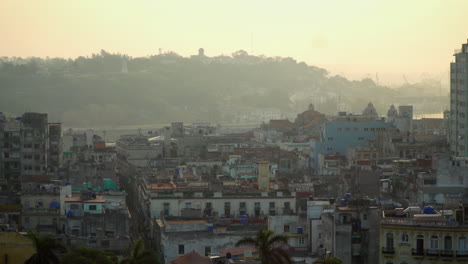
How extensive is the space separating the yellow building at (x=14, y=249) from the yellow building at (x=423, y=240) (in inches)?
364

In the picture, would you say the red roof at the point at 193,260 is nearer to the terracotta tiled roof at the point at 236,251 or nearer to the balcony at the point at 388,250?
the terracotta tiled roof at the point at 236,251

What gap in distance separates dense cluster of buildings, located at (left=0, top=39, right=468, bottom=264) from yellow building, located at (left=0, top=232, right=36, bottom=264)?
1.12ft

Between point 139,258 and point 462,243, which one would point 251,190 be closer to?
point 139,258

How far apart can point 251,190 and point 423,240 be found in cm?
1983

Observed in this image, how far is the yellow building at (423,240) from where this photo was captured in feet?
107

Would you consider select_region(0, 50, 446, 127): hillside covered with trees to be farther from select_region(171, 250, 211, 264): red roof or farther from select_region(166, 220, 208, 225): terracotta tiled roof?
select_region(171, 250, 211, 264): red roof

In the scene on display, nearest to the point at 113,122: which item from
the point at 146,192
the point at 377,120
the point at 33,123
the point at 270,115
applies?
the point at 270,115

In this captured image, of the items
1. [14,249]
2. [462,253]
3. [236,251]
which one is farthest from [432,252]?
[14,249]

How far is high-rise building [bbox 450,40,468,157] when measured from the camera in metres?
64.3

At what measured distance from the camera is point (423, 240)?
32.8m

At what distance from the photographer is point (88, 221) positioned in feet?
149

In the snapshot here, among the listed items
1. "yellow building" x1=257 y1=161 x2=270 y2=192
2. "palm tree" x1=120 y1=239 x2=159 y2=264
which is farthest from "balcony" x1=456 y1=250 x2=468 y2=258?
"yellow building" x1=257 y1=161 x2=270 y2=192

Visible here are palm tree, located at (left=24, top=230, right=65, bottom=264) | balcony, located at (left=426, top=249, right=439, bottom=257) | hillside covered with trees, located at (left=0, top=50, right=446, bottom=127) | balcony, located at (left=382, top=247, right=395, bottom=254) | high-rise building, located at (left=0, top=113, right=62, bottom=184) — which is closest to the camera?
palm tree, located at (left=24, top=230, right=65, bottom=264)

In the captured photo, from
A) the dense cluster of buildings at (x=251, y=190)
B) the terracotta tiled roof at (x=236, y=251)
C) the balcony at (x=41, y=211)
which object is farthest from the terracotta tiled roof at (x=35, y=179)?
the terracotta tiled roof at (x=236, y=251)
